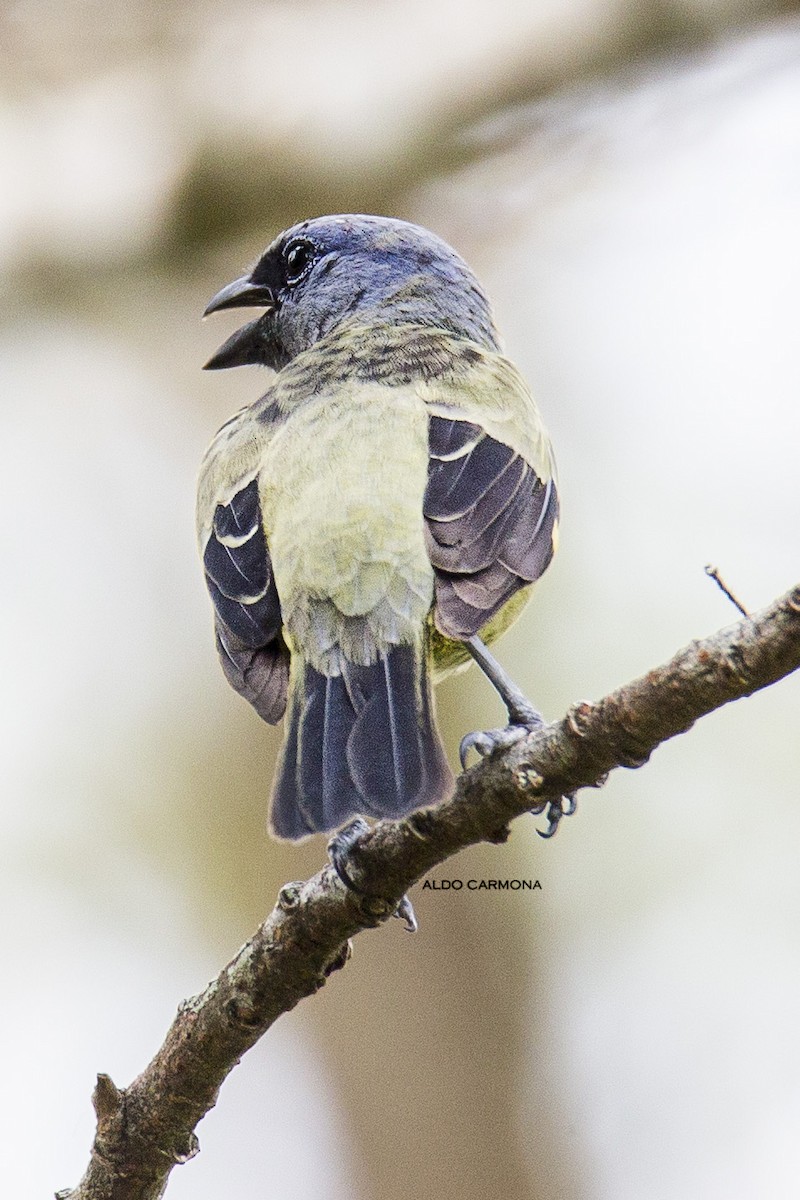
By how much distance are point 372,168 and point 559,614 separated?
2165 mm

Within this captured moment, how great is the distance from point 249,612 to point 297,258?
78.2 inches

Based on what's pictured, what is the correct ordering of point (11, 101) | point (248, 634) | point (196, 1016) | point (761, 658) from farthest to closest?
1. point (11, 101)
2. point (248, 634)
3. point (196, 1016)
4. point (761, 658)

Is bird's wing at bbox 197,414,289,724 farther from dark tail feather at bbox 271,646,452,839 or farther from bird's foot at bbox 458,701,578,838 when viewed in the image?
bird's foot at bbox 458,701,578,838

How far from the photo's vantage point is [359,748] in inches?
124

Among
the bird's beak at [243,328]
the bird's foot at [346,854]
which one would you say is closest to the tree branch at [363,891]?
the bird's foot at [346,854]

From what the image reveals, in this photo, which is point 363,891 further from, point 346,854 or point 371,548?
point 371,548

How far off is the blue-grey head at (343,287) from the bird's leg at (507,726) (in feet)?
5.38

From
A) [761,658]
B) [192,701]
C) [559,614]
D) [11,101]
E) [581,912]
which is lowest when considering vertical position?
[761,658]

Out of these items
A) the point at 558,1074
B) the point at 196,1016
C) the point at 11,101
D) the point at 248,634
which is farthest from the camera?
the point at 11,101

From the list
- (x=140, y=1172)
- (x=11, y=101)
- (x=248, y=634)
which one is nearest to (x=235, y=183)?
(x=11, y=101)

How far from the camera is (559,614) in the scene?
19.0ft

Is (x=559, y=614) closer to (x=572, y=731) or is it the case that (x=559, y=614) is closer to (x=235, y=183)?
(x=235, y=183)

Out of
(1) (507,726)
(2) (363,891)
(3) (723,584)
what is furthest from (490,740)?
(3) (723,584)

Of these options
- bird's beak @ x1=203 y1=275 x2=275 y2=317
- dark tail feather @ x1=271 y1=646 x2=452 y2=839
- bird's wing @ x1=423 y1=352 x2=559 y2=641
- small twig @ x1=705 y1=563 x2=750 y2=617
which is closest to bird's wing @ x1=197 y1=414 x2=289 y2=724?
dark tail feather @ x1=271 y1=646 x2=452 y2=839
